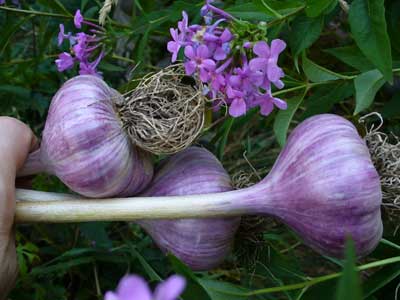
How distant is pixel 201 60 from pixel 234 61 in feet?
0.15

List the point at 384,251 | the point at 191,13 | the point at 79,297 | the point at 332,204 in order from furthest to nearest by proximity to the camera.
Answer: the point at 79,297 → the point at 191,13 → the point at 384,251 → the point at 332,204

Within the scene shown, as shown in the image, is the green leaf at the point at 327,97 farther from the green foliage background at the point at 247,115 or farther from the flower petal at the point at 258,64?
the flower petal at the point at 258,64

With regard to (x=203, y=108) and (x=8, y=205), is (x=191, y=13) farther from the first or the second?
Answer: (x=8, y=205)

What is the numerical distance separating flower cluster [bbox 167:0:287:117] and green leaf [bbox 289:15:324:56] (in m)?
0.13

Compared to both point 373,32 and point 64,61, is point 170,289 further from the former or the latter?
point 64,61

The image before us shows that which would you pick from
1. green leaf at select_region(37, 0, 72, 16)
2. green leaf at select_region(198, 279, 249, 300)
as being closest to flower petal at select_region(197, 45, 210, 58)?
green leaf at select_region(198, 279, 249, 300)

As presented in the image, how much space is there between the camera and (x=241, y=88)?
657mm

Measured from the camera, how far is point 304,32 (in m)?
0.80

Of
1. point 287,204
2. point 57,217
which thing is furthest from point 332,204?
point 57,217

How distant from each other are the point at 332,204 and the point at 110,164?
0.77 ft

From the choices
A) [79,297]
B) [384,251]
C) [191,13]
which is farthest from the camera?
[79,297]

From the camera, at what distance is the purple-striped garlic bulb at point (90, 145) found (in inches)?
26.0

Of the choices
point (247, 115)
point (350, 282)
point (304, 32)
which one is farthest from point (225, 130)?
point (350, 282)

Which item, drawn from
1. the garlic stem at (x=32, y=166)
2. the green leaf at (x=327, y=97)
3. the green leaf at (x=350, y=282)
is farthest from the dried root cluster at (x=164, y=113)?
the green leaf at (x=350, y=282)
